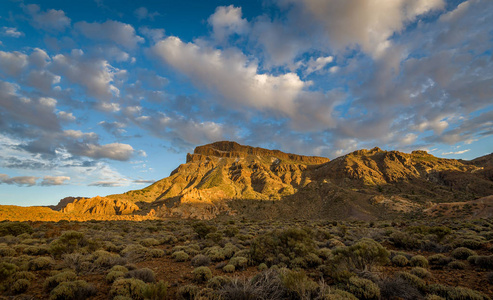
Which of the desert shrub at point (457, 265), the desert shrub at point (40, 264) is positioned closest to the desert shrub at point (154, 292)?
the desert shrub at point (40, 264)

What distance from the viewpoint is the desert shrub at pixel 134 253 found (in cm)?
1061

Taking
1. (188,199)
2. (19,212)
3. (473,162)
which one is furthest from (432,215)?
(473,162)

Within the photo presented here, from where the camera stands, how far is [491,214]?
32.8 meters

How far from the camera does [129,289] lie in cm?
615

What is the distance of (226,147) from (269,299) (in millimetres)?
170301

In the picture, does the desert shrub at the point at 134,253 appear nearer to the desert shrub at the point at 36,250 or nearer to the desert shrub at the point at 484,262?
the desert shrub at the point at 36,250

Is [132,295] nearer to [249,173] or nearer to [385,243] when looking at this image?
[385,243]

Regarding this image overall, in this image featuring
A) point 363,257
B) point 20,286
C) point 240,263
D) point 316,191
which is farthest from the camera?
point 316,191

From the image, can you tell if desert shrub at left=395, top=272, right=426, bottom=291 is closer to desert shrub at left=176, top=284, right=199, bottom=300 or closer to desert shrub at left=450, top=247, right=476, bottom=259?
desert shrub at left=450, top=247, right=476, bottom=259

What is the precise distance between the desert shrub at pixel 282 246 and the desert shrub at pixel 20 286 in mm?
8283

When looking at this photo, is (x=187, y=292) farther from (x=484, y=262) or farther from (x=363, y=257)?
(x=484, y=262)

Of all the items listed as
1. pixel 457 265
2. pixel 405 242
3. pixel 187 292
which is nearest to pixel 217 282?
pixel 187 292

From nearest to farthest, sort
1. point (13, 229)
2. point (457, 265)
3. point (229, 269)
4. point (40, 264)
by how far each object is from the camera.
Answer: point (457, 265)
point (40, 264)
point (229, 269)
point (13, 229)

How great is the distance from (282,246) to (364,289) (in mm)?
5038
